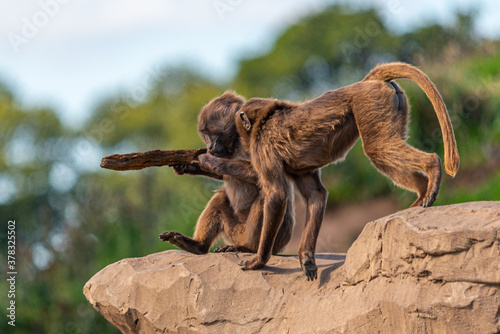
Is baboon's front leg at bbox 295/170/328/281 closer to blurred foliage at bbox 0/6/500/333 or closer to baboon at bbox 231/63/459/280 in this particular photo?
baboon at bbox 231/63/459/280

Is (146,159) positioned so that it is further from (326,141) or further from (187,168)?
(326,141)

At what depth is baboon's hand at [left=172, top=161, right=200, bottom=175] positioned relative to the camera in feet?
24.8

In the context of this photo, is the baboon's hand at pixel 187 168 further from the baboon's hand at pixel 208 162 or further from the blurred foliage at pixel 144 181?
the blurred foliage at pixel 144 181

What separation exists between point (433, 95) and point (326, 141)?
1.18 metres

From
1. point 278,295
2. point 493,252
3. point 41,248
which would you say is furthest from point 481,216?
point 41,248

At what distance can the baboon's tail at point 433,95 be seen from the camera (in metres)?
5.73

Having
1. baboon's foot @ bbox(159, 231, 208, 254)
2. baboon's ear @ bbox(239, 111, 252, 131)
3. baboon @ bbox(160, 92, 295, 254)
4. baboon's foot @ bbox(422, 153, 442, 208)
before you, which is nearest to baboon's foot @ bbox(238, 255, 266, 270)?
baboon @ bbox(160, 92, 295, 254)

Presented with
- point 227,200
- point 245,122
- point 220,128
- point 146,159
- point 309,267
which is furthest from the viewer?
point 227,200

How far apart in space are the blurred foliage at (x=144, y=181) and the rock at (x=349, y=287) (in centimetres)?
324

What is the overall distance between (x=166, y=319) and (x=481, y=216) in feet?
10.6

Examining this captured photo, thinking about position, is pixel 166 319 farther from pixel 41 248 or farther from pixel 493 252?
pixel 41 248

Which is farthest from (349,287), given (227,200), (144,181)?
(144,181)

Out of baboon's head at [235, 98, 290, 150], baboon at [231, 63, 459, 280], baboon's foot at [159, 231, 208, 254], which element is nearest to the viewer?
baboon at [231, 63, 459, 280]

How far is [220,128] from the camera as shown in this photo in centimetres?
759
